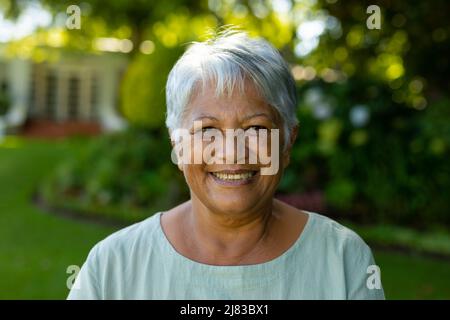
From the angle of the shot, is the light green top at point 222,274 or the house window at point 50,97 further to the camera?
the house window at point 50,97

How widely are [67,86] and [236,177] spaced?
22.7 meters

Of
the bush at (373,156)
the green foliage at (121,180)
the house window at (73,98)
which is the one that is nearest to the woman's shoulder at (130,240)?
the bush at (373,156)

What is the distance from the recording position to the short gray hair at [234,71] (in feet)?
5.81

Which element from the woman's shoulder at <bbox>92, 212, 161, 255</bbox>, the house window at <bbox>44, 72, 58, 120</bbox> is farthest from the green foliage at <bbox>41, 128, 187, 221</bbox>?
the house window at <bbox>44, 72, 58, 120</bbox>

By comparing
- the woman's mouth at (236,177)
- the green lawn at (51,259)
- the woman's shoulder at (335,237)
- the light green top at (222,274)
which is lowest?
the green lawn at (51,259)

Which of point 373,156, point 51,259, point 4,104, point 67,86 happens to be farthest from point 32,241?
point 67,86

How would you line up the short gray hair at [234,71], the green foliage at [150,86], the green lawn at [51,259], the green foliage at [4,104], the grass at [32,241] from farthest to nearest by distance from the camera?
the green foliage at [4,104] → the green foliage at [150,86] → the grass at [32,241] → the green lawn at [51,259] → the short gray hair at [234,71]

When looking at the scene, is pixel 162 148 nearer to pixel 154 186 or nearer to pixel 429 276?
pixel 154 186

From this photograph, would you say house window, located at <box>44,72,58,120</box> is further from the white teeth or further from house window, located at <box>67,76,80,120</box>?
the white teeth

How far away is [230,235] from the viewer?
6.35ft

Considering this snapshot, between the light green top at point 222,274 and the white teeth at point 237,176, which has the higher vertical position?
the white teeth at point 237,176

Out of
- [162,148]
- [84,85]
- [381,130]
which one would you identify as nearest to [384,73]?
[381,130]

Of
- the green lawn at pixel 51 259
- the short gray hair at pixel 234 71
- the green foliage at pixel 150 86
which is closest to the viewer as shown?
the short gray hair at pixel 234 71

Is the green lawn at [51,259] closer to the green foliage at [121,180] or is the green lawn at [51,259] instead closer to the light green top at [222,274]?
the green foliage at [121,180]
